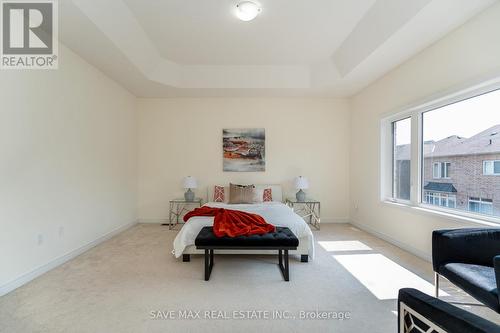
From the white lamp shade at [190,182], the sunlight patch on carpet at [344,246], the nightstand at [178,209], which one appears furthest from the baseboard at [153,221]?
the sunlight patch on carpet at [344,246]

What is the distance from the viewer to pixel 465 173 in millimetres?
2936

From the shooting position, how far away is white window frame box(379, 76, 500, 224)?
8.84 feet

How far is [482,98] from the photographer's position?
2756 mm

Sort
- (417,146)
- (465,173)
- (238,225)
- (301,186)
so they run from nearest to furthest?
(465,173) → (238,225) → (417,146) → (301,186)

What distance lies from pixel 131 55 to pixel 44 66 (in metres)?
1.08

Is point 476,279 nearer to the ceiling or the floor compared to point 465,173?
nearer to the floor

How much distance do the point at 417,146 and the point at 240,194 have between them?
3.02 m

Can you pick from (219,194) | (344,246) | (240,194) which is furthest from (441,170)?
(219,194)

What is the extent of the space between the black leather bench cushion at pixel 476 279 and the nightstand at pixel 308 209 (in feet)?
10.5

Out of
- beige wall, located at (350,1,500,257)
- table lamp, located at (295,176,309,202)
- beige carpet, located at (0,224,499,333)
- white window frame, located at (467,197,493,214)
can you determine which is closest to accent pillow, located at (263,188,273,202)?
table lamp, located at (295,176,309,202)

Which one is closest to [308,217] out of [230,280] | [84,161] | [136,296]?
[230,280]

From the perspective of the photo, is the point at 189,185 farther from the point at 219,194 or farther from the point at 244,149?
the point at 244,149

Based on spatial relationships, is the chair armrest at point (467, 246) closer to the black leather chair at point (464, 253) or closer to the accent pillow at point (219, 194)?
the black leather chair at point (464, 253)

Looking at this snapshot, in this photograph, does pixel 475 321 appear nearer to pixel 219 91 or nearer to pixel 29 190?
pixel 29 190
